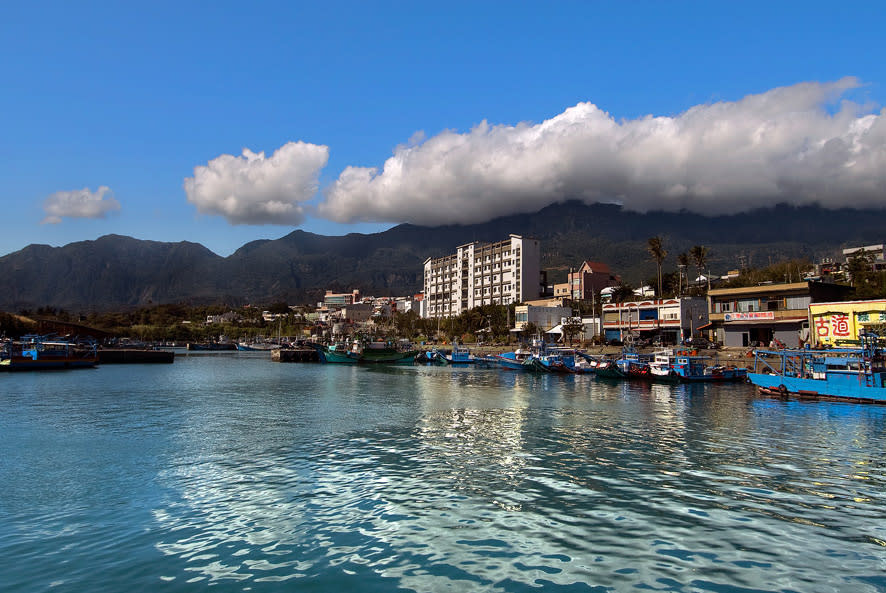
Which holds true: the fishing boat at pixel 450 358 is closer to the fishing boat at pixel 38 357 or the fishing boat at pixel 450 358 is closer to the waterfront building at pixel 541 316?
the waterfront building at pixel 541 316

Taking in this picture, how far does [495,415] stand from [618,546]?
19717mm

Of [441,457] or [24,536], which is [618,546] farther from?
[24,536]

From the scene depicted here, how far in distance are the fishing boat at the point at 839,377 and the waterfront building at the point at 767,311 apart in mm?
23762

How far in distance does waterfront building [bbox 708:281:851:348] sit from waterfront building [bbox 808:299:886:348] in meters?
3.52

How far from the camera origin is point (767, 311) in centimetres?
6725

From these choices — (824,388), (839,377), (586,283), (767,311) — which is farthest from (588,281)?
(824,388)

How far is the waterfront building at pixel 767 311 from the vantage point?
64.9 m

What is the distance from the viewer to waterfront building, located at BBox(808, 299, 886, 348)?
173 ft

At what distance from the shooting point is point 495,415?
30.6 m

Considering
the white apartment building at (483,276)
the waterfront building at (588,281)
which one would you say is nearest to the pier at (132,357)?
the white apartment building at (483,276)

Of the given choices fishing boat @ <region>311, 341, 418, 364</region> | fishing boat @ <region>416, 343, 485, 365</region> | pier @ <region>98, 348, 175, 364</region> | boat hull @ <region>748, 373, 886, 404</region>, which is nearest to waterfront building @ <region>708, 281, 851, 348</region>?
boat hull @ <region>748, 373, 886, 404</region>

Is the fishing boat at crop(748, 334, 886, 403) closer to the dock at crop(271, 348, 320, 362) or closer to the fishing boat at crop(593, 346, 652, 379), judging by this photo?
the fishing boat at crop(593, 346, 652, 379)

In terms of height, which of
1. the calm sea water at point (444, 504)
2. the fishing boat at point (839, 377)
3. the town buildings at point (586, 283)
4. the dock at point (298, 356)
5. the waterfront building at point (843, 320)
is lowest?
the dock at point (298, 356)

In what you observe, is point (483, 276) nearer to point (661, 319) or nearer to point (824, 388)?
point (661, 319)
